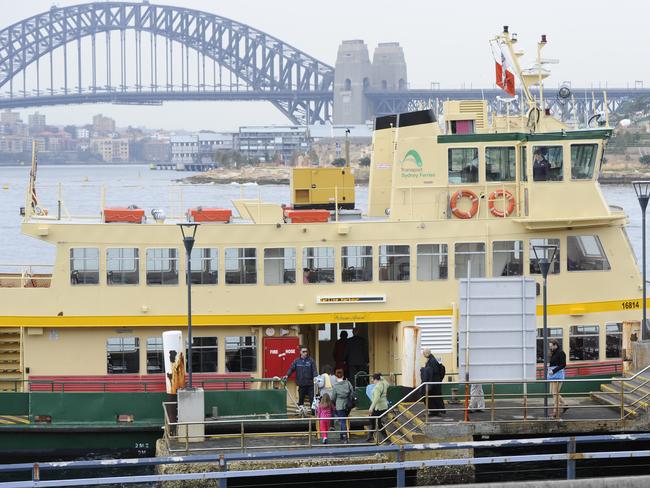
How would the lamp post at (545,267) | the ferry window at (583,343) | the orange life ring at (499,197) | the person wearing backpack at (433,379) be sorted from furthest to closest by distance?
the orange life ring at (499,197)
the ferry window at (583,343)
the lamp post at (545,267)
the person wearing backpack at (433,379)

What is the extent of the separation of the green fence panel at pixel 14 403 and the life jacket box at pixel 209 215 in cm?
424

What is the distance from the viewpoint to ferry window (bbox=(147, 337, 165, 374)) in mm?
21359

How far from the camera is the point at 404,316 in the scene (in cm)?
2161

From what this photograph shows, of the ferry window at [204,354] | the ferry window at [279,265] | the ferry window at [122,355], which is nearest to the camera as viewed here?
the ferry window at [204,354]

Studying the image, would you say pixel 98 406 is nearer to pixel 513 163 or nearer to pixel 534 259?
pixel 534 259

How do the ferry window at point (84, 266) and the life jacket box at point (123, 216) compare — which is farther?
the life jacket box at point (123, 216)

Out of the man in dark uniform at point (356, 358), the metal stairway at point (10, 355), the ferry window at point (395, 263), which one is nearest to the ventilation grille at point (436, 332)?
the ferry window at point (395, 263)

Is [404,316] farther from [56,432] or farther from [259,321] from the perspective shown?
[56,432]

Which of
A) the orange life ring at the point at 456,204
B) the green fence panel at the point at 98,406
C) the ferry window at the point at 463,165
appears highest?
the ferry window at the point at 463,165

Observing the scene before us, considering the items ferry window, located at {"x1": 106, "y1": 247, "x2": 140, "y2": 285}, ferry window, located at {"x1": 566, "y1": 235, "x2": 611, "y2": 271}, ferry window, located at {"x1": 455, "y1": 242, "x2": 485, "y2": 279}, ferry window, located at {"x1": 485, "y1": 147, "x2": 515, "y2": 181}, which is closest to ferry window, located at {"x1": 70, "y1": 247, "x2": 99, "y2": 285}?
ferry window, located at {"x1": 106, "y1": 247, "x2": 140, "y2": 285}

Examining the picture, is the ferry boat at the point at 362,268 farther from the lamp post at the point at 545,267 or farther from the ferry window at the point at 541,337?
the lamp post at the point at 545,267

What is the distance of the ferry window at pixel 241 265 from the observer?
21422mm

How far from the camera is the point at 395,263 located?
71.3 feet

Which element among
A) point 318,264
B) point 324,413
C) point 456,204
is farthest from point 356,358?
point 456,204
